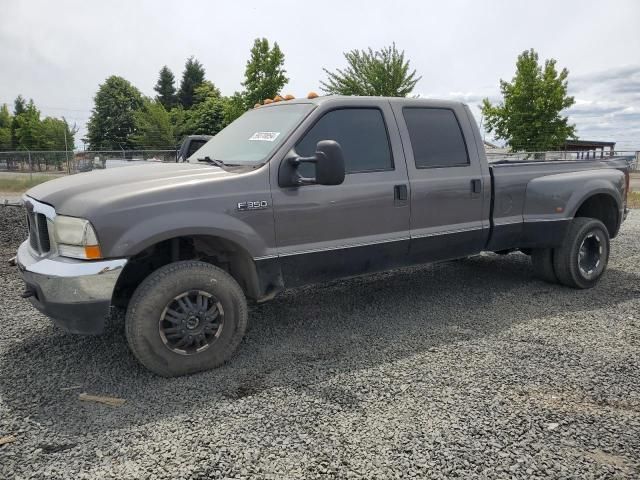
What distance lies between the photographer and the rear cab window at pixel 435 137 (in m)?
4.59

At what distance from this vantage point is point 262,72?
28.6 meters

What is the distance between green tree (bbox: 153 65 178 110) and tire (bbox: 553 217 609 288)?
63.2 m

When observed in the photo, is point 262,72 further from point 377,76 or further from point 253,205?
point 253,205

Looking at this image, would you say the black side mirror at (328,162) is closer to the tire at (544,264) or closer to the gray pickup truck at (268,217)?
the gray pickup truck at (268,217)

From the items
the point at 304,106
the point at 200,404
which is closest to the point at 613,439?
the point at 200,404

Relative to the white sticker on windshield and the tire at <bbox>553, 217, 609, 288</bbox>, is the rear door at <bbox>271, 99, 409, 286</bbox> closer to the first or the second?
the white sticker on windshield

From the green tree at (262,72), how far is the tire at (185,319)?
85.2ft

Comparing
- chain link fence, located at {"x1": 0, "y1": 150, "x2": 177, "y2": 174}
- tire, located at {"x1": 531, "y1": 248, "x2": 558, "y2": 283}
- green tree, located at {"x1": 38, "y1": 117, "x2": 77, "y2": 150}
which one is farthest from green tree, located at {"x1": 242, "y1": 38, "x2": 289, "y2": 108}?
green tree, located at {"x1": 38, "y1": 117, "x2": 77, "y2": 150}

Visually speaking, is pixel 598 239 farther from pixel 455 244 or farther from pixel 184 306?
pixel 184 306

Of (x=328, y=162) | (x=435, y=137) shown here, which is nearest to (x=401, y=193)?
(x=435, y=137)

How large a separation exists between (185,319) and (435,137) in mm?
2733

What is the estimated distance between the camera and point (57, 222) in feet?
10.9

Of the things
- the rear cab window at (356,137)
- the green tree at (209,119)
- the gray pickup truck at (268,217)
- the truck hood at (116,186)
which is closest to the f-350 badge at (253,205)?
the gray pickup truck at (268,217)

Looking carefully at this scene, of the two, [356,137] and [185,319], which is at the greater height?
[356,137]
